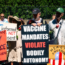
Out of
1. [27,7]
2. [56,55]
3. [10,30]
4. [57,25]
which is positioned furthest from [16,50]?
[27,7]

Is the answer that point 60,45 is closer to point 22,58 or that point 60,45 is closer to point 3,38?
point 22,58

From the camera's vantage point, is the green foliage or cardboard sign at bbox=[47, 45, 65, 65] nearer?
cardboard sign at bbox=[47, 45, 65, 65]

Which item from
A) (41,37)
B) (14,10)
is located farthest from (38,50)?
(14,10)

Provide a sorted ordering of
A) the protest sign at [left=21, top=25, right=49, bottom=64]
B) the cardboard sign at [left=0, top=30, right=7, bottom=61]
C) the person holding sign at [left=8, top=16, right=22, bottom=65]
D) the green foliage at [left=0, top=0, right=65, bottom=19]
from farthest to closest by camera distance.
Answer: the green foliage at [left=0, top=0, right=65, bottom=19], the person holding sign at [left=8, top=16, right=22, bottom=65], the cardboard sign at [left=0, top=30, right=7, bottom=61], the protest sign at [left=21, top=25, right=49, bottom=64]

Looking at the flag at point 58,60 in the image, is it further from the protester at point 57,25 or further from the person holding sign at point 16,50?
the person holding sign at point 16,50

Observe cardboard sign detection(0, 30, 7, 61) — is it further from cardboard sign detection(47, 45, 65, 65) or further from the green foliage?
the green foliage

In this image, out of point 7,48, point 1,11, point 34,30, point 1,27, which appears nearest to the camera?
point 34,30

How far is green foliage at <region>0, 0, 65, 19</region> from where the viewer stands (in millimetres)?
16203

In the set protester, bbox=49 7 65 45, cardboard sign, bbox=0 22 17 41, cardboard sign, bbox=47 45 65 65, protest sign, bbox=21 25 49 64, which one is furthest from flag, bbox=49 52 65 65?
cardboard sign, bbox=0 22 17 41

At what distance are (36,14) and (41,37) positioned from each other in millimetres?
789

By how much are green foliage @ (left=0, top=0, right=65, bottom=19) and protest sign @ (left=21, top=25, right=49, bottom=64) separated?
11379mm

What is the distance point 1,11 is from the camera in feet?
52.7

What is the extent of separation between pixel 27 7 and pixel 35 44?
1162 cm

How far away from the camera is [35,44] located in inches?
195
